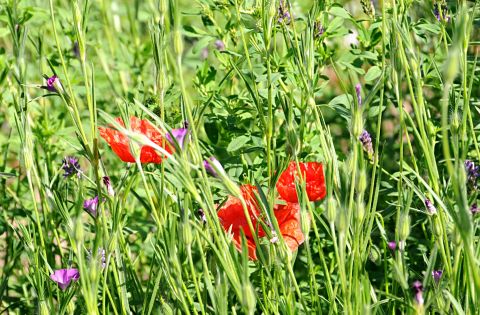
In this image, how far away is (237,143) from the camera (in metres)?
1.46

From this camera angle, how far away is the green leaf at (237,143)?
144cm

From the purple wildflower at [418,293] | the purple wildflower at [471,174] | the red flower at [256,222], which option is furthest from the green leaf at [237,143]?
the purple wildflower at [418,293]

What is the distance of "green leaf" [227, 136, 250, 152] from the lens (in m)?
1.44

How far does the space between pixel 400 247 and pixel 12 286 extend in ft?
3.27

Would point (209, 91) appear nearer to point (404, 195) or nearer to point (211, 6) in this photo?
point (211, 6)

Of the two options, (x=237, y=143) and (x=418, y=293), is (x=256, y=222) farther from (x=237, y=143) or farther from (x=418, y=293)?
(x=418, y=293)

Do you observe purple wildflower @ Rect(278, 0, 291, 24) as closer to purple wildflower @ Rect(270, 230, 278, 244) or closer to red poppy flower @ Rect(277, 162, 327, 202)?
red poppy flower @ Rect(277, 162, 327, 202)

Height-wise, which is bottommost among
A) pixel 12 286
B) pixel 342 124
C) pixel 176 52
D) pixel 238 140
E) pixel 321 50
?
pixel 12 286

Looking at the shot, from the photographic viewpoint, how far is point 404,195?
132cm

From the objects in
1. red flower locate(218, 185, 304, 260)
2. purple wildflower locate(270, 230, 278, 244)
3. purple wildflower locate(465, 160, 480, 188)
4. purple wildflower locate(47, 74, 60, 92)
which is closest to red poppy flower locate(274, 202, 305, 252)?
red flower locate(218, 185, 304, 260)

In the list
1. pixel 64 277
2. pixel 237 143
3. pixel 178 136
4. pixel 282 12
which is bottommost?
pixel 64 277

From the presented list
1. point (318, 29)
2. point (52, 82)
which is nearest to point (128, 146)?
point (52, 82)

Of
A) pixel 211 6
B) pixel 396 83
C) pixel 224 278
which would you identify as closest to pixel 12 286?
pixel 211 6

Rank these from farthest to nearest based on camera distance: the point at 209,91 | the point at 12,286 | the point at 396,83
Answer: the point at 12,286 → the point at 209,91 → the point at 396,83
